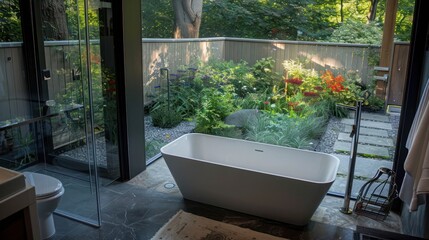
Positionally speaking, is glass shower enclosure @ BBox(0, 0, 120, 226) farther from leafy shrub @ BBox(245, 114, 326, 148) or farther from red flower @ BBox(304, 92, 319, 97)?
red flower @ BBox(304, 92, 319, 97)

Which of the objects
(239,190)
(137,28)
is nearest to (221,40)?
(137,28)

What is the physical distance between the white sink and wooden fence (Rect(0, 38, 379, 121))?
1.58 metres

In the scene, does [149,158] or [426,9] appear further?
[149,158]

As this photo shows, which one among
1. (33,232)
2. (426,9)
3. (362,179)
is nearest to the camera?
(33,232)

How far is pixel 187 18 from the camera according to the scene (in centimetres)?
526

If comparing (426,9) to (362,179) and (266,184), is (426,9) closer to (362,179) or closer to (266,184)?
(362,179)

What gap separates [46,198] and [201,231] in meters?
1.17

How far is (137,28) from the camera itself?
3408 millimetres

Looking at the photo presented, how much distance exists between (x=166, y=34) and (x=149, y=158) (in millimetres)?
1945

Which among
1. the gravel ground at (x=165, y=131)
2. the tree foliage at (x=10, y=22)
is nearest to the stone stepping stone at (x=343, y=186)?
the gravel ground at (x=165, y=131)

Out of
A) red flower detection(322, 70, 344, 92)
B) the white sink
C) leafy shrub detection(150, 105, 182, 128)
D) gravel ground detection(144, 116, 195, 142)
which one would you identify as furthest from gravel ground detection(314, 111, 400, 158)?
the white sink

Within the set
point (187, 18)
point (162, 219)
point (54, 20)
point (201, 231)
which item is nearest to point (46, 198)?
point (162, 219)

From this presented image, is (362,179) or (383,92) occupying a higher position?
(383,92)

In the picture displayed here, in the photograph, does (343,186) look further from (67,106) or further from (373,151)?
(67,106)
